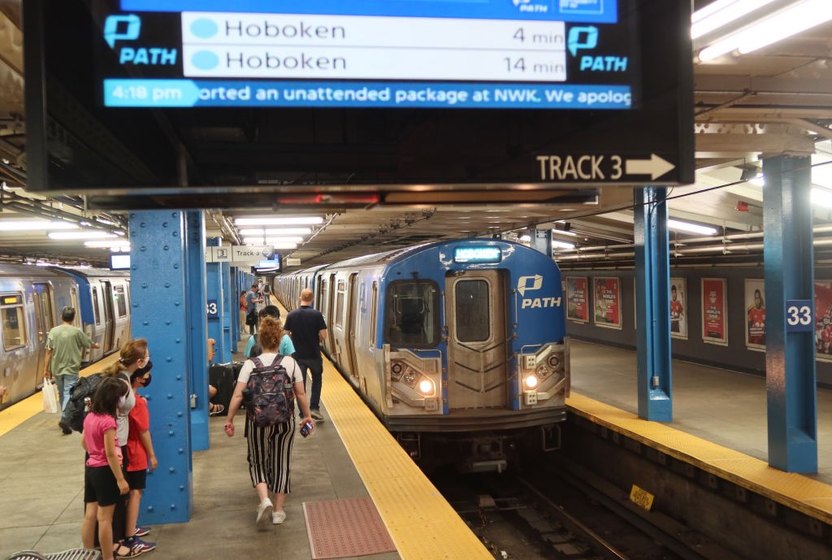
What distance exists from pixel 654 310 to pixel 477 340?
8.61 feet

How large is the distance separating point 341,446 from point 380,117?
5.40 m

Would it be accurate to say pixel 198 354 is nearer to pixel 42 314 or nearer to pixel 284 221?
pixel 284 221

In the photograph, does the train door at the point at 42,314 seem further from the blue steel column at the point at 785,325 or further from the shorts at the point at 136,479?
the blue steel column at the point at 785,325

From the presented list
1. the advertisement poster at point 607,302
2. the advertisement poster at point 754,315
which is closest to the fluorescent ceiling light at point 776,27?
the advertisement poster at point 754,315

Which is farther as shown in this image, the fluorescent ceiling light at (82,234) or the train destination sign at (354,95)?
the fluorescent ceiling light at (82,234)

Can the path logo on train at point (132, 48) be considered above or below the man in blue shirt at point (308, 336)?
above

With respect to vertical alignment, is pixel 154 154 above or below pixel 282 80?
below

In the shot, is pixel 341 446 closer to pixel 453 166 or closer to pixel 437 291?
pixel 437 291

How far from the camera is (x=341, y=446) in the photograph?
22.7 feet

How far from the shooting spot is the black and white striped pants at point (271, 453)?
492 cm

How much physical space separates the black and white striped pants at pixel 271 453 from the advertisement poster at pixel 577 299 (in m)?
15.0

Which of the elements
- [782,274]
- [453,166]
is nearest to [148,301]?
[453,166]

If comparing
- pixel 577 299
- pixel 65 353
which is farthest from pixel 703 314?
pixel 65 353

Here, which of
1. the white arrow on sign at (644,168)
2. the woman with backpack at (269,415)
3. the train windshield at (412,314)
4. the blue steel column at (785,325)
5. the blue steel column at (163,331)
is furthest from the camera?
the train windshield at (412,314)
